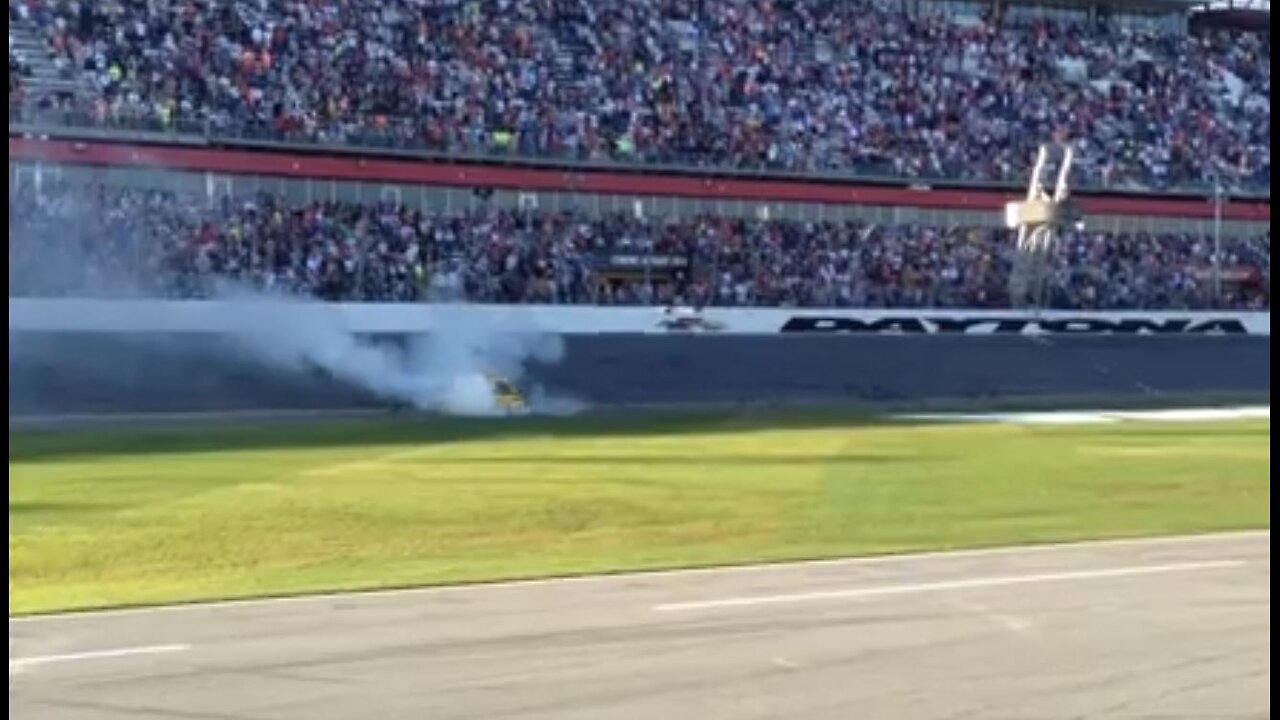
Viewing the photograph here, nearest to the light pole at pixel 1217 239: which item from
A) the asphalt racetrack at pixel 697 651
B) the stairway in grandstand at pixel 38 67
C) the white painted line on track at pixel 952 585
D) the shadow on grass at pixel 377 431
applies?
the shadow on grass at pixel 377 431

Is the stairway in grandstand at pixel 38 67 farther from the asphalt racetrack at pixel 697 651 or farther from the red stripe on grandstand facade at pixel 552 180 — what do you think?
the asphalt racetrack at pixel 697 651

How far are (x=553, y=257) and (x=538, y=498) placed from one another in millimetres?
28796

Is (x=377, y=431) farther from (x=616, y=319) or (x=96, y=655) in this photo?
(x=96, y=655)

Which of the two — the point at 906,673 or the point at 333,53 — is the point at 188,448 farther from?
the point at 333,53

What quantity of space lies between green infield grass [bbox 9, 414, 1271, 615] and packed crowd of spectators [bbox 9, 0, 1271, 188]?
17356mm

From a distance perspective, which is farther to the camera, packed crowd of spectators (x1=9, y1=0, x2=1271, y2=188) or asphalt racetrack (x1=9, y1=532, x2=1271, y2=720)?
packed crowd of spectators (x1=9, y1=0, x2=1271, y2=188)

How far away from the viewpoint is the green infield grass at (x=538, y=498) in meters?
16.7

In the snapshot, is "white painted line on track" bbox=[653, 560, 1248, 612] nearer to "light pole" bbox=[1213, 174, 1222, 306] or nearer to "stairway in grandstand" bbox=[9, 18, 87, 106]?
"stairway in grandstand" bbox=[9, 18, 87, 106]

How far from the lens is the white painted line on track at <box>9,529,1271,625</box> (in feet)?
44.6

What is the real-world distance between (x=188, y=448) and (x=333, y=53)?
2520cm

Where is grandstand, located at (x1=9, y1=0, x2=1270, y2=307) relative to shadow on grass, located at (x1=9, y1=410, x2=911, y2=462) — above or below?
above

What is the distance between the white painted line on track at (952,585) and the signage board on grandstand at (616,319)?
25.8 meters

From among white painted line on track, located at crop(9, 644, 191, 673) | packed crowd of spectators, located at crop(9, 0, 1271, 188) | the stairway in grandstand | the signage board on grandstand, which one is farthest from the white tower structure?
white painted line on track, located at crop(9, 644, 191, 673)

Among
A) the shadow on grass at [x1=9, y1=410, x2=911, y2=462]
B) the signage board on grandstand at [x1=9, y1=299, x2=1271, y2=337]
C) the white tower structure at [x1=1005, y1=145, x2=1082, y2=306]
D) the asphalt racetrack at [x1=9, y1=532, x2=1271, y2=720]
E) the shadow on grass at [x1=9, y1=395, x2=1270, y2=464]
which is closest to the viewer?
the asphalt racetrack at [x1=9, y1=532, x2=1271, y2=720]
